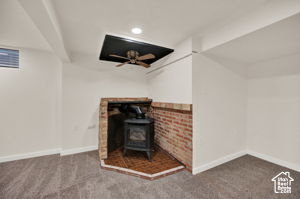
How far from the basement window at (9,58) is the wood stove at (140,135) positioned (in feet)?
9.38

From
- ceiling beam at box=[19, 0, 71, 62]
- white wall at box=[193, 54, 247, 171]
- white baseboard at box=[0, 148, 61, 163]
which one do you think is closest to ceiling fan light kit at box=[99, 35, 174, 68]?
ceiling beam at box=[19, 0, 71, 62]

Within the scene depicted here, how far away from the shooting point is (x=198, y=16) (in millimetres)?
1646

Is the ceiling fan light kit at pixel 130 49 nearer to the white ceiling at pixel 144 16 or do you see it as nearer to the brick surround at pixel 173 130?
the white ceiling at pixel 144 16

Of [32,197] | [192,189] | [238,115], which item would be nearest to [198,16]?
[238,115]

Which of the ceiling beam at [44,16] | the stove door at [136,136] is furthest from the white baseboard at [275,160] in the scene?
the ceiling beam at [44,16]

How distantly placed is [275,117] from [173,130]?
7.16ft

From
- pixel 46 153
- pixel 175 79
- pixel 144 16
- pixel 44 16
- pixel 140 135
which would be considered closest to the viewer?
pixel 44 16

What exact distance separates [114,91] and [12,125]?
2359 mm

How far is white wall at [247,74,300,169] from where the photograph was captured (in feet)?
7.43

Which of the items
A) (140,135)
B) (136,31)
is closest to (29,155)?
(140,135)

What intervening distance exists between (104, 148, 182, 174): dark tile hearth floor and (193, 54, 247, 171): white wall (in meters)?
0.58

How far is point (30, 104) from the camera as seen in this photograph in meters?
2.78

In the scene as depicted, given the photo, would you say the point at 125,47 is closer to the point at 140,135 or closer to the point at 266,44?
the point at 140,135

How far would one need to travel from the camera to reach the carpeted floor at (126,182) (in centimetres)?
169
